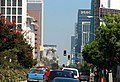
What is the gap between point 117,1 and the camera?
149750 millimetres

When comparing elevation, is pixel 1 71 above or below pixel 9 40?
below

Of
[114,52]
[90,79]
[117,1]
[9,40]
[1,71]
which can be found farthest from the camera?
[117,1]

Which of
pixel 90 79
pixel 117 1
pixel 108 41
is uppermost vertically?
pixel 117 1

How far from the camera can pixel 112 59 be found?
4303cm

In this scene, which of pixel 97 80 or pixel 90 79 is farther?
pixel 90 79

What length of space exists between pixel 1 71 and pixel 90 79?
37087mm

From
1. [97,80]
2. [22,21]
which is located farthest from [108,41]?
[22,21]

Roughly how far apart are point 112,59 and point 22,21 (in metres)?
99.7

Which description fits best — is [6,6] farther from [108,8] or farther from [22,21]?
[108,8]

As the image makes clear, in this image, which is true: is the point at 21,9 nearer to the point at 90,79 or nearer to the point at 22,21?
the point at 22,21

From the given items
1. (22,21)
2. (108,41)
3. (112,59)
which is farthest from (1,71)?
(22,21)

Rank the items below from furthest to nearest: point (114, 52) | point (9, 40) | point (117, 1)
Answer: point (117, 1), point (114, 52), point (9, 40)

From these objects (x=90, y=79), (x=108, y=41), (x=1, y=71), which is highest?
(x=108, y=41)

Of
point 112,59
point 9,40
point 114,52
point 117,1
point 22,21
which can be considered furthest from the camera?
point 117,1
